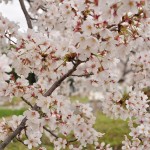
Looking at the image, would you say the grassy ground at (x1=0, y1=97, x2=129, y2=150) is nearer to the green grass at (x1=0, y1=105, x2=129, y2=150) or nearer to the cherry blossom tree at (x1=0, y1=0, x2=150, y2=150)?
the green grass at (x1=0, y1=105, x2=129, y2=150)

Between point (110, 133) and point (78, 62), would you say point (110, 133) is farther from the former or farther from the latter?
point (78, 62)

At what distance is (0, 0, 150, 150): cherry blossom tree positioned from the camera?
3.30m

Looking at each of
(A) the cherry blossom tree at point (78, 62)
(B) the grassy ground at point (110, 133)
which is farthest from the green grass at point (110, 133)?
(A) the cherry blossom tree at point (78, 62)

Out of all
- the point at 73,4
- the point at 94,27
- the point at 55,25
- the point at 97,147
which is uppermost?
the point at 55,25

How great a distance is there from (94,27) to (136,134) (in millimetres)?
2416

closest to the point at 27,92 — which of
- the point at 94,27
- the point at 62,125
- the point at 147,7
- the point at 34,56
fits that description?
the point at 62,125

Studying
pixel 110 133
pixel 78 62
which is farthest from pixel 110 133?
pixel 78 62

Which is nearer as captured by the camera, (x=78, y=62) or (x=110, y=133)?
(x=78, y=62)

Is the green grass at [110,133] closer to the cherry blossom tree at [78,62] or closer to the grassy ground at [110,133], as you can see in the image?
the grassy ground at [110,133]

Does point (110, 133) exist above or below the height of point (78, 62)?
above

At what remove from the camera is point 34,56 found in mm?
3734

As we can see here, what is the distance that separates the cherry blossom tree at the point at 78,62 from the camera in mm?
3305

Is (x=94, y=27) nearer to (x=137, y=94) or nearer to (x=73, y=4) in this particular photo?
(x=73, y=4)

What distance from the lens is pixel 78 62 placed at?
383cm
